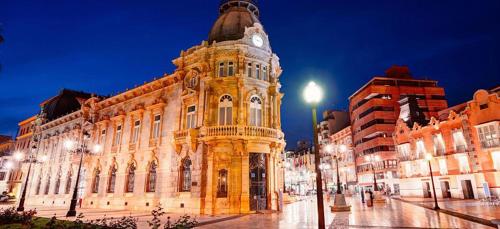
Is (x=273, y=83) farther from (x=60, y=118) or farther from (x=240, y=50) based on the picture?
(x=60, y=118)

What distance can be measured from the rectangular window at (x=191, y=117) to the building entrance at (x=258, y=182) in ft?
20.2

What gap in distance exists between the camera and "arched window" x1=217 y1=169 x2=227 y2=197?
22219 mm

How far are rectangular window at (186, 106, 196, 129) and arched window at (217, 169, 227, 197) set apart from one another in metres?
5.23

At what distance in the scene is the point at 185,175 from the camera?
24344 mm

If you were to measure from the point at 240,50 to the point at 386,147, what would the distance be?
141ft

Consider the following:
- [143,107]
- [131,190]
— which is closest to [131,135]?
[143,107]

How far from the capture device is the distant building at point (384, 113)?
55.5 metres

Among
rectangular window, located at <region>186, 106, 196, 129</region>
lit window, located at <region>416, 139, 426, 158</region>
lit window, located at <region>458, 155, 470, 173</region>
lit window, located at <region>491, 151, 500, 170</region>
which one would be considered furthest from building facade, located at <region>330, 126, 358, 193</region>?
rectangular window, located at <region>186, 106, 196, 129</region>

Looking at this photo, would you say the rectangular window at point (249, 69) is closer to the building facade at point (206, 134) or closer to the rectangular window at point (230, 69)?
the building facade at point (206, 134)

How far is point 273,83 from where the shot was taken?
85.0 ft

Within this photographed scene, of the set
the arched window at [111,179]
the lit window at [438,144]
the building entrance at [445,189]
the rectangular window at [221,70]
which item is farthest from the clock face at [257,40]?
the building entrance at [445,189]

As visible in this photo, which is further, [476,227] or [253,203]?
[253,203]

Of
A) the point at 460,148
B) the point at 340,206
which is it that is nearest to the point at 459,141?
the point at 460,148

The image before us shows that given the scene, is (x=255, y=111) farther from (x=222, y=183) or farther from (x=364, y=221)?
(x=364, y=221)
